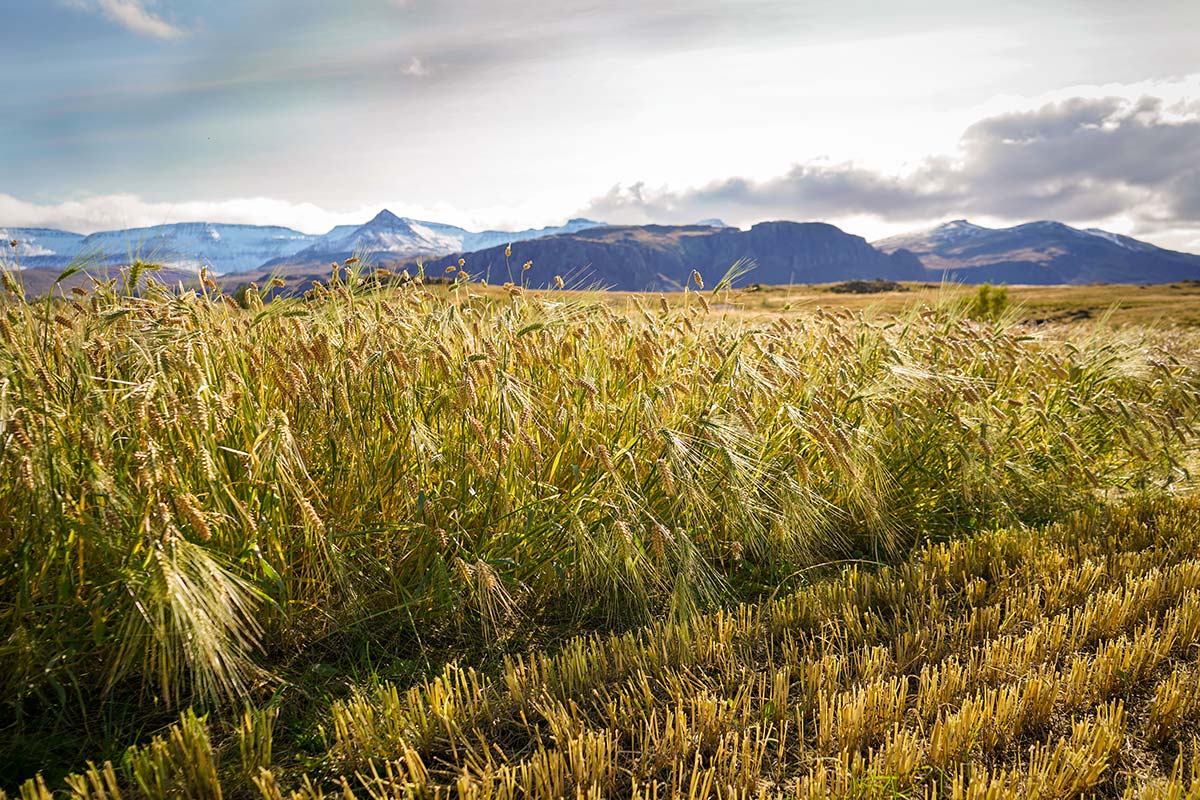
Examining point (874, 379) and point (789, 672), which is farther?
point (874, 379)

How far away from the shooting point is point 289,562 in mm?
3010

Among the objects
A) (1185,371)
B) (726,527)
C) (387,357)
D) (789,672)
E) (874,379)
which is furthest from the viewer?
(1185,371)

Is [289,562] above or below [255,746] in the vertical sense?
above

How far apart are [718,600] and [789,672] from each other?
0.62 metres

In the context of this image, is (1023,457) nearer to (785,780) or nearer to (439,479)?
(785,780)

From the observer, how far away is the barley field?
7.48 feet

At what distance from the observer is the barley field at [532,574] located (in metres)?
2.28

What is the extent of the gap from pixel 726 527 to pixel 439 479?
63.1 inches

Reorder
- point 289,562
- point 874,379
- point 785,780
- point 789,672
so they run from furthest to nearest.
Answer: point 874,379 → point 289,562 → point 789,672 → point 785,780

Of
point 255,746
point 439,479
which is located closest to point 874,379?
point 439,479

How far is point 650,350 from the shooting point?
375 centimetres

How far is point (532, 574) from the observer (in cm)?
345

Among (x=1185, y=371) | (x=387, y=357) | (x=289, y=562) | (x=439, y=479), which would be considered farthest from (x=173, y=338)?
(x=1185, y=371)

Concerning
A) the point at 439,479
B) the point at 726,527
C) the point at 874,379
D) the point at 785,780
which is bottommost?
the point at 785,780
